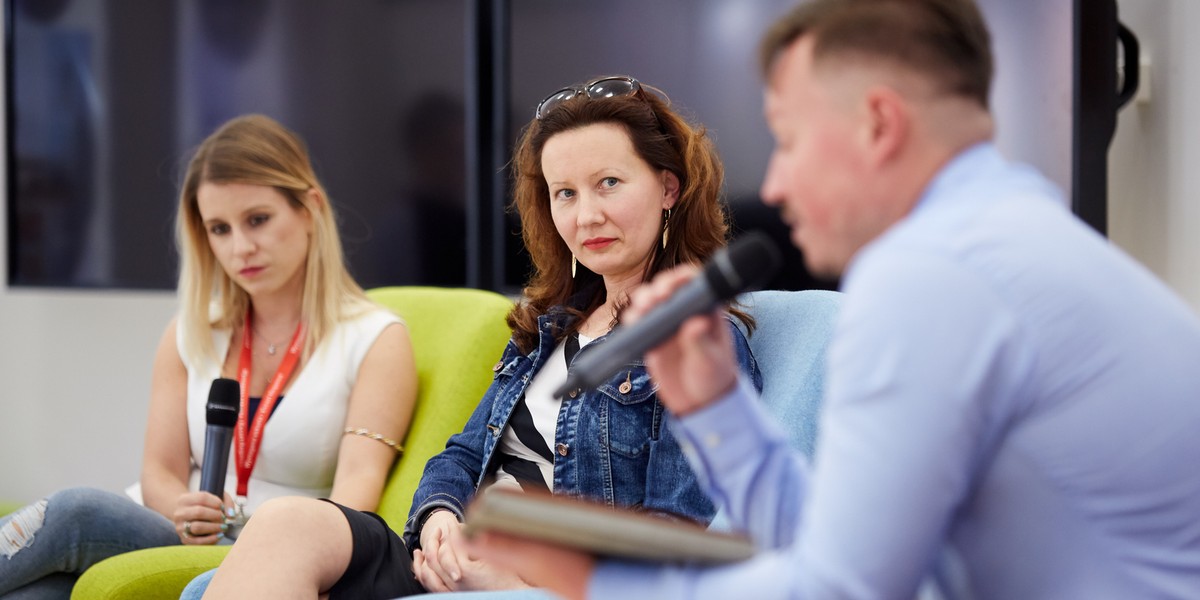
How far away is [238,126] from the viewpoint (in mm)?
2428

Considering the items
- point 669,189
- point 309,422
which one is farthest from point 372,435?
point 669,189

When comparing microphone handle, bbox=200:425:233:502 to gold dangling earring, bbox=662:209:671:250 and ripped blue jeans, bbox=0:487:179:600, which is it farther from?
gold dangling earring, bbox=662:209:671:250

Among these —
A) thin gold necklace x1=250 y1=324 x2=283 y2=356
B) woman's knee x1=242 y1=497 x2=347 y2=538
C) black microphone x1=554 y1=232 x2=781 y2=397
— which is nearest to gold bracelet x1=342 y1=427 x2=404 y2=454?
thin gold necklace x1=250 y1=324 x2=283 y2=356

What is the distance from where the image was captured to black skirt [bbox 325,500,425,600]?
1673 millimetres

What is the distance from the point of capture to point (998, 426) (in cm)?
84

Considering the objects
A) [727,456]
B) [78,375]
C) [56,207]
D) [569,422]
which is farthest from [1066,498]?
[78,375]

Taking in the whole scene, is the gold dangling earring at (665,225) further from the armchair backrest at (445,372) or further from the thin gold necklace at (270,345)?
the thin gold necklace at (270,345)

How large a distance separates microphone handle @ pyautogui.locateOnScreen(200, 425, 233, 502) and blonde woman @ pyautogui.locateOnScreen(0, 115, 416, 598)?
4cm

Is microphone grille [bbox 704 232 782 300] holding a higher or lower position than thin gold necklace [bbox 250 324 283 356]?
higher

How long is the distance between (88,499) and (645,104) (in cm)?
118

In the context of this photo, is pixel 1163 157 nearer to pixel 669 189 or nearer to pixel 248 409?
pixel 669 189

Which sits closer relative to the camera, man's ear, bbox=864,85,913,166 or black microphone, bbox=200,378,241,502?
man's ear, bbox=864,85,913,166

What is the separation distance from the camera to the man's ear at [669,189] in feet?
6.31

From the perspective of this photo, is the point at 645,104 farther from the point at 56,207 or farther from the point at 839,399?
the point at 56,207
